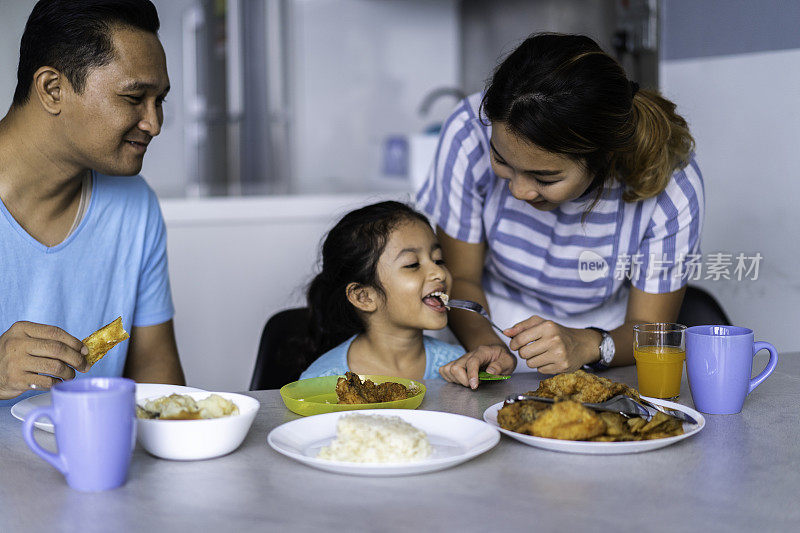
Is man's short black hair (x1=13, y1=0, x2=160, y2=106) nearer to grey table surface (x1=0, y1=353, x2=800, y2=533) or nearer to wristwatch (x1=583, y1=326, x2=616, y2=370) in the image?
grey table surface (x1=0, y1=353, x2=800, y2=533)

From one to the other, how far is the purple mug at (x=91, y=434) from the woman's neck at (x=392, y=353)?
911mm

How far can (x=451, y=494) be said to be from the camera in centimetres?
86

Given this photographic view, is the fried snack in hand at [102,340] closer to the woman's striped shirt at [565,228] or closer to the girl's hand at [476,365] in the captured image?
the girl's hand at [476,365]

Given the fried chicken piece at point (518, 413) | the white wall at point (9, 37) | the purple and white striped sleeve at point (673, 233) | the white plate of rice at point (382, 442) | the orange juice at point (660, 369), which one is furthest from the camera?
the white wall at point (9, 37)

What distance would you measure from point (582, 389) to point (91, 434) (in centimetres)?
59

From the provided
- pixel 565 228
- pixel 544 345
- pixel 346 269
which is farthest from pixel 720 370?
pixel 346 269

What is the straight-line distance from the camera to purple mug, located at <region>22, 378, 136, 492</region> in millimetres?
838

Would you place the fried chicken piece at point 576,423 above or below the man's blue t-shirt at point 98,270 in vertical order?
below

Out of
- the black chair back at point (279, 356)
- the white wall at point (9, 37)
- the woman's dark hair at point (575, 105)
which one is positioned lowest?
the black chair back at point (279, 356)

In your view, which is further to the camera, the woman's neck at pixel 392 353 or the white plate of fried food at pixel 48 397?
the woman's neck at pixel 392 353

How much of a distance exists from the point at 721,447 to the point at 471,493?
0.34 meters

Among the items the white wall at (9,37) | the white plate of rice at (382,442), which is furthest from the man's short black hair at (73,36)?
the white wall at (9,37)

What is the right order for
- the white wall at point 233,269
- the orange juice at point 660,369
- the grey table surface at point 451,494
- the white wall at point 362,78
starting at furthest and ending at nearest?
1. the white wall at point 362,78
2. the white wall at point 233,269
3. the orange juice at point 660,369
4. the grey table surface at point 451,494

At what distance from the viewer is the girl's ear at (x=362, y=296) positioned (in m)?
1.77
